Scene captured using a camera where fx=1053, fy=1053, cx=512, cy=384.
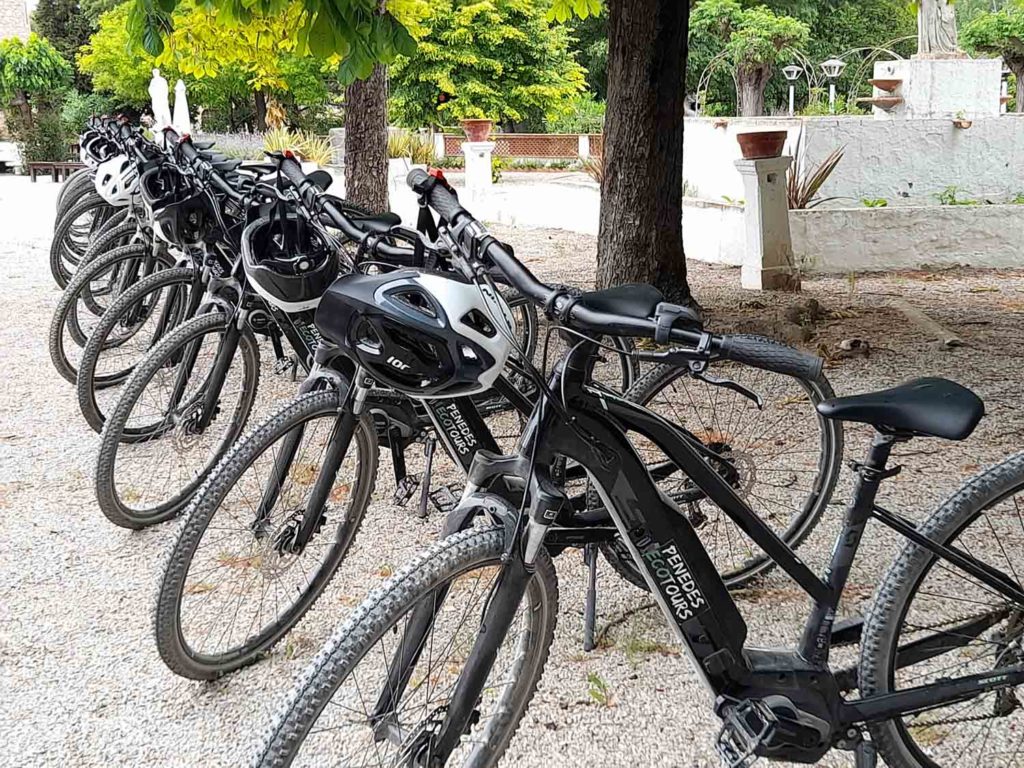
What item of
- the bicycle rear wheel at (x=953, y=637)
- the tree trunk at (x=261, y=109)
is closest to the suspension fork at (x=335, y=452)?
the bicycle rear wheel at (x=953, y=637)

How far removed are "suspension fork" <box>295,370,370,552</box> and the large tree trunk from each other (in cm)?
428

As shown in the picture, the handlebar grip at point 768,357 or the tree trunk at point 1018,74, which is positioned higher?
the tree trunk at point 1018,74

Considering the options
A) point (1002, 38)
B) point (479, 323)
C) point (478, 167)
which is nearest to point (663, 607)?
point (479, 323)

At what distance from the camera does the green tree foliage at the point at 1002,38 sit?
31688 millimetres

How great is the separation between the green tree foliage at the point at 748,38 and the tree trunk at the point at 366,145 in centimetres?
2113

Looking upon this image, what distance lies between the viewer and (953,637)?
91.5 inches

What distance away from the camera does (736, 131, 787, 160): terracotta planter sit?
27.5 ft

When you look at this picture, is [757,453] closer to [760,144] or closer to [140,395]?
[140,395]

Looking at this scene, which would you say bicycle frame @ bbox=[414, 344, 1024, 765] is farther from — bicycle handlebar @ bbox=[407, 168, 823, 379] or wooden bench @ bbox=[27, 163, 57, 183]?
wooden bench @ bbox=[27, 163, 57, 183]

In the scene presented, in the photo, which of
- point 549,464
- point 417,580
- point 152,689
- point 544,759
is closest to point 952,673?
point 544,759

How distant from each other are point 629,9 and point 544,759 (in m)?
5.08

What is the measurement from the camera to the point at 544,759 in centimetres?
259

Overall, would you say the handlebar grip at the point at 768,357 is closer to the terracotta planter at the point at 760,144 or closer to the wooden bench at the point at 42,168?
the terracotta planter at the point at 760,144

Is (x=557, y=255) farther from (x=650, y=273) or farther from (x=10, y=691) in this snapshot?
(x=10, y=691)
